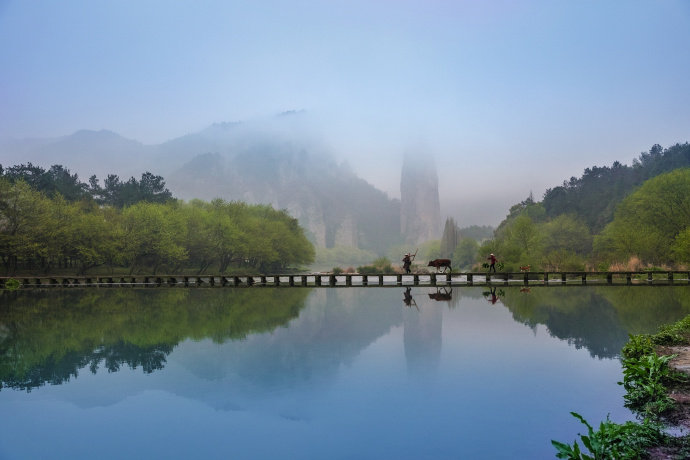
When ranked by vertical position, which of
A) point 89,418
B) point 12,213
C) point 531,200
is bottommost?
point 89,418

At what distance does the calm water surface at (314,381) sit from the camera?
9133 millimetres

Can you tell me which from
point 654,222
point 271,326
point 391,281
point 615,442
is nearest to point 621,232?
point 654,222

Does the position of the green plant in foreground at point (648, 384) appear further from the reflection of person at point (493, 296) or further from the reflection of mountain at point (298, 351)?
the reflection of person at point (493, 296)

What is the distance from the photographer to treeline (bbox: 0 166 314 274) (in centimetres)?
5534

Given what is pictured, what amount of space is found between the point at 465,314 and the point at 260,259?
58965 mm

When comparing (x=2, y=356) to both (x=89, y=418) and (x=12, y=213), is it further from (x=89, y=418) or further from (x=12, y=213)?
(x=12, y=213)

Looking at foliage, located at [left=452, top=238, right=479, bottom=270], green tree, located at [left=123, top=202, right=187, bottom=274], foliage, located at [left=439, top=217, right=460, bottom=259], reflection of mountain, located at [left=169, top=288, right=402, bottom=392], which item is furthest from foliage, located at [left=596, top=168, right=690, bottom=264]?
foliage, located at [left=439, top=217, right=460, bottom=259]

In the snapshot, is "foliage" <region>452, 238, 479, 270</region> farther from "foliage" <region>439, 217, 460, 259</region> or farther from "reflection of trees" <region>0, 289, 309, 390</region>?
"reflection of trees" <region>0, 289, 309, 390</region>

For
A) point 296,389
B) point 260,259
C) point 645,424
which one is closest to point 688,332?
point 645,424

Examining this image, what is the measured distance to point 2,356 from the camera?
1655 cm

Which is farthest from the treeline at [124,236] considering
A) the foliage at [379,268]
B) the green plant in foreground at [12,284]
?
the foliage at [379,268]

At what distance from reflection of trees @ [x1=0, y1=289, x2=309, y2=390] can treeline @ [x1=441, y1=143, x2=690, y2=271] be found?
33.2 m

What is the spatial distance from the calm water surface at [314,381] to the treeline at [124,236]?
34.7 meters

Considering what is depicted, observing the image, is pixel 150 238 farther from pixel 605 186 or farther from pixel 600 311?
pixel 605 186
